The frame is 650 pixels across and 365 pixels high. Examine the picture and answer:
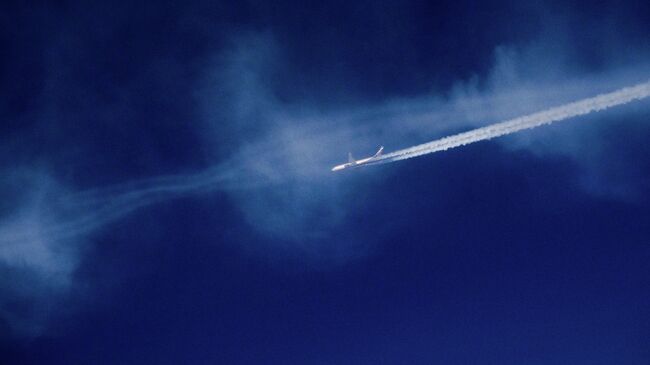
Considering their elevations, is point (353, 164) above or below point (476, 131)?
above

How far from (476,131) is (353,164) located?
31397mm

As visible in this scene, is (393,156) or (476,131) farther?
(393,156)

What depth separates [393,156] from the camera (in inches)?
3159

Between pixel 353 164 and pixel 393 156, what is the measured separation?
1902 centimetres

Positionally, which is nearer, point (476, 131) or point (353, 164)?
point (476, 131)

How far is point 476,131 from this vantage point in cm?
7131

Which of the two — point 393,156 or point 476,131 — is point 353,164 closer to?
point 393,156

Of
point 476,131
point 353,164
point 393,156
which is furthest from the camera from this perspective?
point 353,164

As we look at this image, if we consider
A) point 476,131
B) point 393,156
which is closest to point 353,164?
point 393,156

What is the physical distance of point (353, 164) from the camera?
98562 millimetres

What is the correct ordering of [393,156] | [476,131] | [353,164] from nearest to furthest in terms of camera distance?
[476,131]
[393,156]
[353,164]

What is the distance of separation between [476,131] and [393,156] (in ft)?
45.2

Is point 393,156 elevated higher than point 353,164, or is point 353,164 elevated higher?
point 353,164
